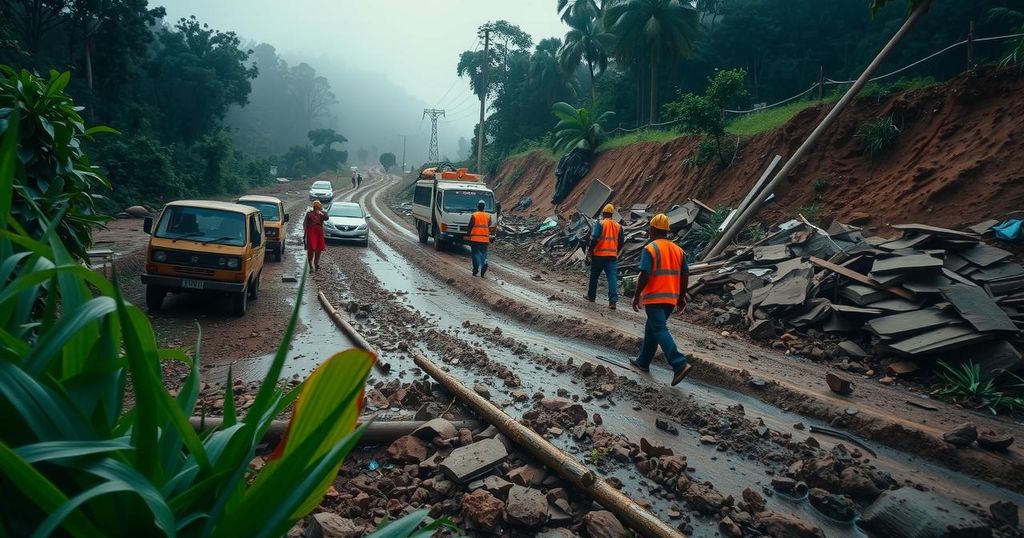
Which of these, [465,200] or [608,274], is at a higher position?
[465,200]

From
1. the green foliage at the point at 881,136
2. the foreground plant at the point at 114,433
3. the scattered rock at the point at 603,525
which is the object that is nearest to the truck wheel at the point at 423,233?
the green foliage at the point at 881,136

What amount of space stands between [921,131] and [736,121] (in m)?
7.64

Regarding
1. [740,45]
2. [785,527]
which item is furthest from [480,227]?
[740,45]

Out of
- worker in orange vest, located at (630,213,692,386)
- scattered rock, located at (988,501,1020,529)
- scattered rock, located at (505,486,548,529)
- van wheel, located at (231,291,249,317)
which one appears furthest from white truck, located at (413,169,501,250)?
scattered rock, located at (988,501,1020,529)

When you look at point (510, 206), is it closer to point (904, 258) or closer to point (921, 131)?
point (921, 131)

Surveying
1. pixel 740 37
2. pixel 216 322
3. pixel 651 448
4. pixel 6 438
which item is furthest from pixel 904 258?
pixel 740 37

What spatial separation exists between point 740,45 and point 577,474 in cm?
3649

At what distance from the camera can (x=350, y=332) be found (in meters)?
8.38

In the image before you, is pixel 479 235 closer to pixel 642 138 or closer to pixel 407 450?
pixel 407 450

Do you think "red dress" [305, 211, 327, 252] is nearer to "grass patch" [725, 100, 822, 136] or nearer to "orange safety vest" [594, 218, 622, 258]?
"orange safety vest" [594, 218, 622, 258]

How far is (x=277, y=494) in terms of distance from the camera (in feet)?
5.44

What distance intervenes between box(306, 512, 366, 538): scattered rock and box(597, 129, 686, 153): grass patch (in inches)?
825

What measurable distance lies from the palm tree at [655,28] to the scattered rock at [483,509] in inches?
1097

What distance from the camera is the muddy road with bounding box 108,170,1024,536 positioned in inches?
171
